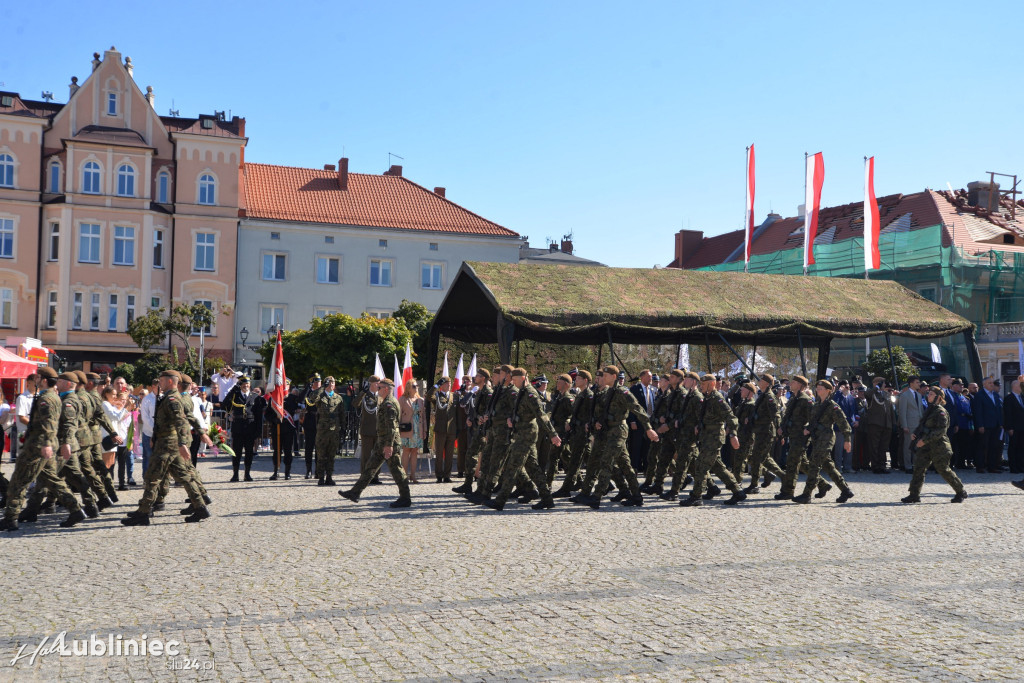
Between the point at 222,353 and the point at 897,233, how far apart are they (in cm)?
3412

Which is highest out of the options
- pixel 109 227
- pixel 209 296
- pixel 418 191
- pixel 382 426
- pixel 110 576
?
pixel 418 191

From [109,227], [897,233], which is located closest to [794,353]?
[897,233]

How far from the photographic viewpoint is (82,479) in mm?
11633

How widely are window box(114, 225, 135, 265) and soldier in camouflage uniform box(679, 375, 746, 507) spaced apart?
1588 inches

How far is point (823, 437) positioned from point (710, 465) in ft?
5.97

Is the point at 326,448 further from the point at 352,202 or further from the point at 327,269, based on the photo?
the point at 352,202

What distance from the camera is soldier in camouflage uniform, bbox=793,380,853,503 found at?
14000mm

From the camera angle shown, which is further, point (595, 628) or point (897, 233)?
point (897, 233)

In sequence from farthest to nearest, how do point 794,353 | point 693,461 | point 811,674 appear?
1. point 794,353
2. point 693,461
3. point 811,674

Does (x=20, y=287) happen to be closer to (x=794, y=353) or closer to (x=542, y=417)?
(x=794, y=353)

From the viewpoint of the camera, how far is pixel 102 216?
155ft

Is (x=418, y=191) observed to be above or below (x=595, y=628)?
above

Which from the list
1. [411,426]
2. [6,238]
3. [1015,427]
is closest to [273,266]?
[6,238]

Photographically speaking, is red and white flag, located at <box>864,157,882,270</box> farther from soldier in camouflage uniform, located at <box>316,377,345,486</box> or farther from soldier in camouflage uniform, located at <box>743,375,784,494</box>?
soldier in camouflage uniform, located at <box>316,377,345,486</box>
